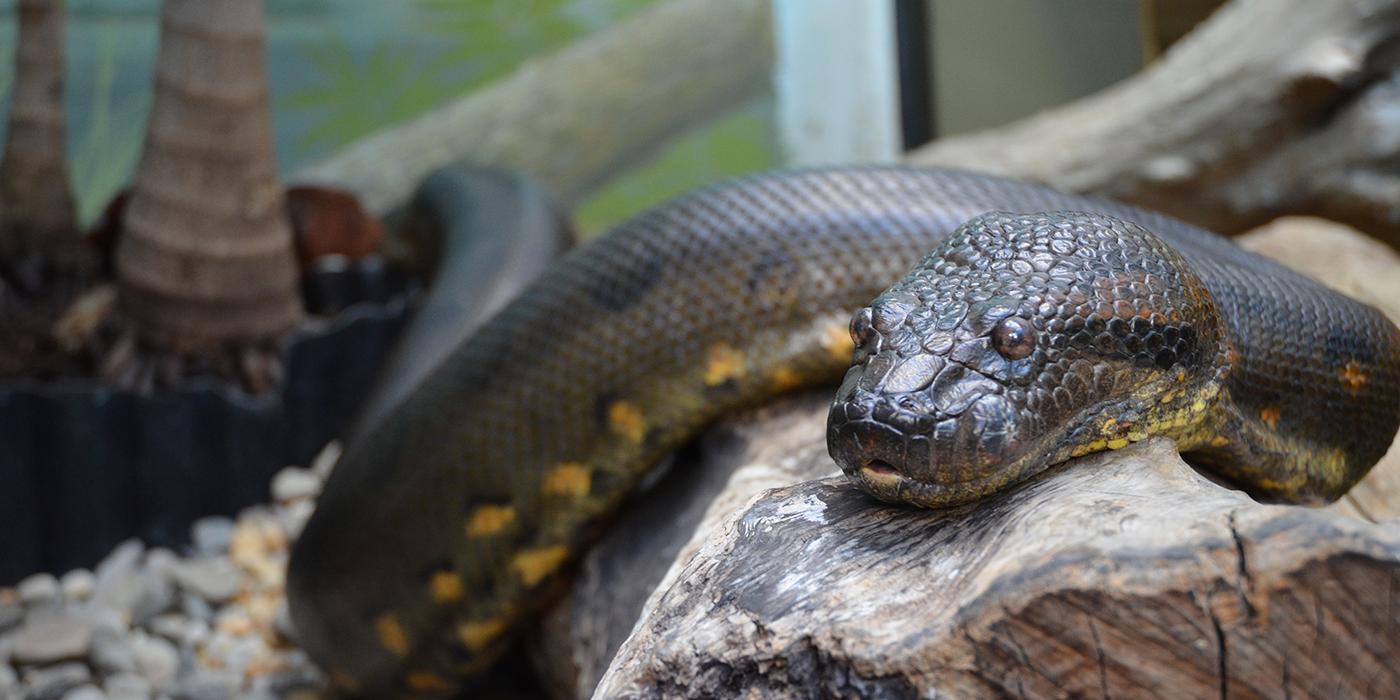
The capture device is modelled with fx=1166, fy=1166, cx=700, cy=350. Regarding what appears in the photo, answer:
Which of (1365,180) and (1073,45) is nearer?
(1365,180)

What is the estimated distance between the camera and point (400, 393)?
322 centimetres

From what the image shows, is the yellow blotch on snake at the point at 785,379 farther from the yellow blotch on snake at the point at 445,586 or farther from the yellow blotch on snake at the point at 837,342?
the yellow blotch on snake at the point at 445,586

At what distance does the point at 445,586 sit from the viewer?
2.39m

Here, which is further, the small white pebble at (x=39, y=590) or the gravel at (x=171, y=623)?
the small white pebble at (x=39, y=590)

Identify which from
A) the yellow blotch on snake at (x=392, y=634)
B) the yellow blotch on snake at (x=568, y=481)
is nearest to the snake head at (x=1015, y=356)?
the yellow blotch on snake at (x=568, y=481)

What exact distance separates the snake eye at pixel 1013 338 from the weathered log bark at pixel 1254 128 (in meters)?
2.40

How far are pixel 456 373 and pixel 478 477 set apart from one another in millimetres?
233

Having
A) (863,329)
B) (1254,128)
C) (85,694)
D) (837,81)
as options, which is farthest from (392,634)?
(837,81)

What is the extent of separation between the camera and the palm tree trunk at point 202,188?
3.66 meters

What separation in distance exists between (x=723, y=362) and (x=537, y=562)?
57 cm

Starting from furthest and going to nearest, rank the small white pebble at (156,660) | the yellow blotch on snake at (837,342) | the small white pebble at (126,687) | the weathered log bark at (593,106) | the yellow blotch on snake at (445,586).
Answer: the weathered log bark at (593,106) < the small white pebble at (156,660) < the small white pebble at (126,687) < the yellow blotch on snake at (445,586) < the yellow blotch on snake at (837,342)

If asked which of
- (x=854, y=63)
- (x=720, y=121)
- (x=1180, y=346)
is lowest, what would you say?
(x=720, y=121)

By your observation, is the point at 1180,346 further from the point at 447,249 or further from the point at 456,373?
the point at 447,249

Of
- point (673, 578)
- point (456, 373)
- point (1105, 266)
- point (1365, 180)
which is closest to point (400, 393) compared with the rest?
point (456, 373)
